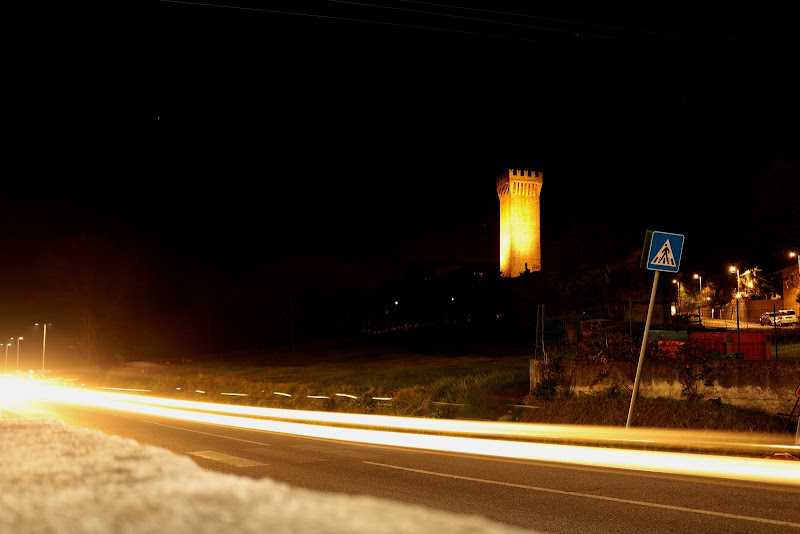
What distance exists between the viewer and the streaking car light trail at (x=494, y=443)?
952 centimetres

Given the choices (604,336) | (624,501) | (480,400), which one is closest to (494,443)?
(624,501)

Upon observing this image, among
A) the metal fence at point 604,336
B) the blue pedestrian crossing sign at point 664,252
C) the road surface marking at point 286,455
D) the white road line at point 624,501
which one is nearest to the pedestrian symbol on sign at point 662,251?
the blue pedestrian crossing sign at point 664,252

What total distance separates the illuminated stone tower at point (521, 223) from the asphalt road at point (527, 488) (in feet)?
261

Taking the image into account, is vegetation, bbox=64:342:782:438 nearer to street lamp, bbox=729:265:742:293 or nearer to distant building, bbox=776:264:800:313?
distant building, bbox=776:264:800:313

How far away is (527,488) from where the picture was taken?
348 inches

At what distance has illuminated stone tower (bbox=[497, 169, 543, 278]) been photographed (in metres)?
91.4

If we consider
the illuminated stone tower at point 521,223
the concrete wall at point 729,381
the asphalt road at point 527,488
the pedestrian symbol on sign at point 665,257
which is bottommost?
the asphalt road at point 527,488

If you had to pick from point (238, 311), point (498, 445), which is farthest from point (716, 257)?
point (498, 445)

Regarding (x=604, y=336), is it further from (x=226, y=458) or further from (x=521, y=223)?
(x=521, y=223)

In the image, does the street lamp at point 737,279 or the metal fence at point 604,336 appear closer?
the metal fence at point 604,336

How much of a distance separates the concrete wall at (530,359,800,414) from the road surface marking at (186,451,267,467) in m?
9.44

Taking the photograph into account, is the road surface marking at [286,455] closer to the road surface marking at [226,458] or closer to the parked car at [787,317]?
the road surface marking at [226,458]

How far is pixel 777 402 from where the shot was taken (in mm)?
13844

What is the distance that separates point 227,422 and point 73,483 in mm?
18018
